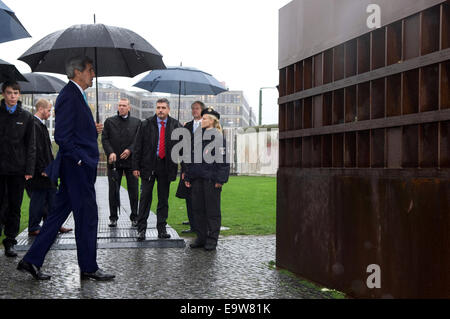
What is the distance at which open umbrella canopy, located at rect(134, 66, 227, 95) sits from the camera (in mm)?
12062

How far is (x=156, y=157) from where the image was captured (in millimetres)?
8852

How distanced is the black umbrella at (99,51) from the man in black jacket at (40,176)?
0.62 m

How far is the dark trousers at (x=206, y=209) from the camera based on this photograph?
321 inches

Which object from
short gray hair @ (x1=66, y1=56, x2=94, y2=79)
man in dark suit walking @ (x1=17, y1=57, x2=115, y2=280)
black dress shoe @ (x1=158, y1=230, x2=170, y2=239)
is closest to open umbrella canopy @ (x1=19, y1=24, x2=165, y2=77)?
short gray hair @ (x1=66, y1=56, x2=94, y2=79)

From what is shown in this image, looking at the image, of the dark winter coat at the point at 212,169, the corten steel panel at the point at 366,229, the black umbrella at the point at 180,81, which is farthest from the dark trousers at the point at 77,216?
the black umbrella at the point at 180,81

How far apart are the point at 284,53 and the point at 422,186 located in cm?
286

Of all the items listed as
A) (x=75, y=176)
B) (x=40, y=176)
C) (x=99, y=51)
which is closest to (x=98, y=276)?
(x=75, y=176)

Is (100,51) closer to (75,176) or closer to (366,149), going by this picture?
(75,176)

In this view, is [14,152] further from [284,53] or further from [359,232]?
[359,232]

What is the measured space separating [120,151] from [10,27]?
10.7ft

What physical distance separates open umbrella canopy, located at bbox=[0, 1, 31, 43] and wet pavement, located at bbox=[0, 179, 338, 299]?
2594 mm

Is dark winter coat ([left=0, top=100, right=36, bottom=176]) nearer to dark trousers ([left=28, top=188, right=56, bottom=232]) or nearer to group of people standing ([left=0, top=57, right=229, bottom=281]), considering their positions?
group of people standing ([left=0, top=57, right=229, bottom=281])

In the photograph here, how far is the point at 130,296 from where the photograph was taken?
16.6 ft
